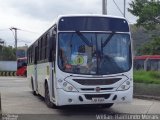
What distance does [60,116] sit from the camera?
14.0 metres

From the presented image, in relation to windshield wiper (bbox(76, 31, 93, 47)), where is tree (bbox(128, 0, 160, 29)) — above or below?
above

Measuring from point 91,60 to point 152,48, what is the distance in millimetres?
33589

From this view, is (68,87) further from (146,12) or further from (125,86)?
(146,12)

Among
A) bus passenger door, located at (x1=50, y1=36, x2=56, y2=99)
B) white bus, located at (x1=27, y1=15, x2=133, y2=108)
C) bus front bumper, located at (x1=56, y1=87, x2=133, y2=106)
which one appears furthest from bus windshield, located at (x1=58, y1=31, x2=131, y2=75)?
bus front bumper, located at (x1=56, y1=87, x2=133, y2=106)

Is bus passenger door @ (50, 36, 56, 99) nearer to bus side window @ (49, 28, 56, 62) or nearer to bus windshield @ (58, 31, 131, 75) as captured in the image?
bus side window @ (49, 28, 56, 62)

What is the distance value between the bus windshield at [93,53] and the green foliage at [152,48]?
102ft

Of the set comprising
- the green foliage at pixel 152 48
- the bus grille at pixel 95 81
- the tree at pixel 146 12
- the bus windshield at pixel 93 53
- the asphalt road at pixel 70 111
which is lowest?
the asphalt road at pixel 70 111

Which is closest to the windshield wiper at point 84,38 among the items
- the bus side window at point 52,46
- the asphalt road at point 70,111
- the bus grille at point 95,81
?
the bus side window at point 52,46

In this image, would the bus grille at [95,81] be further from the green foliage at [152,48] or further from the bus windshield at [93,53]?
the green foliage at [152,48]

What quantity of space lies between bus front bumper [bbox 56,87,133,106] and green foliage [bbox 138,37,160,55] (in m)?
31.4

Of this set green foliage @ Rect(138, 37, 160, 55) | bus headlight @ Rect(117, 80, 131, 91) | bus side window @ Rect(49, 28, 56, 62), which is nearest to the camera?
bus headlight @ Rect(117, 80, 131, 91)

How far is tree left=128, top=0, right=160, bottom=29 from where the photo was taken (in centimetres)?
4322

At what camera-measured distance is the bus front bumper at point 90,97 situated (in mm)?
13320

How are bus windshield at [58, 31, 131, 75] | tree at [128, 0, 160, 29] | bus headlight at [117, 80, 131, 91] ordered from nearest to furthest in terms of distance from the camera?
bus windshield at [58, 31, 131, 75], bus headlight at [117, 80, 131, 91], tree at [128, 0, 160, 29]
